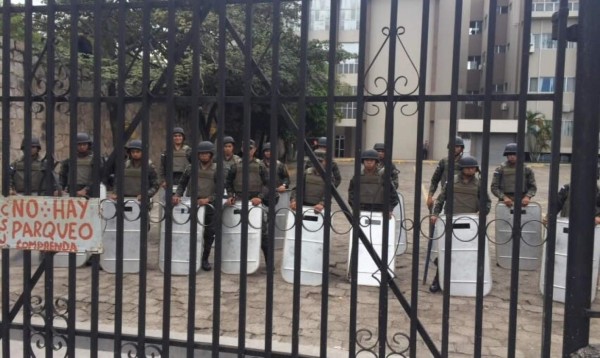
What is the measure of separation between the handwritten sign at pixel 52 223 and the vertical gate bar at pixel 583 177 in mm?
2507

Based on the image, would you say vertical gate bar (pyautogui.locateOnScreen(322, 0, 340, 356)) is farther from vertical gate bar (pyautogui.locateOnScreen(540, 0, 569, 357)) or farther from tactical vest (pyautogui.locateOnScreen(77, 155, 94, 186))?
tactical vest (pyautogui.locateOnScreen(77, 155, 94, 186))

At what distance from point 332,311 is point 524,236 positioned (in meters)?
3.05

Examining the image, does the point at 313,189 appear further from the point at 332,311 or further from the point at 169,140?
the point at 169,140

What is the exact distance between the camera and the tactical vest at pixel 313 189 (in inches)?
261

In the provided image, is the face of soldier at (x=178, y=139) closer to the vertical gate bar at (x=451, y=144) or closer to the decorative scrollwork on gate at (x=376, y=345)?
the decorative scrollwork on gate at (x=376, y=345)

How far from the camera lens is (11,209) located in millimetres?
3123

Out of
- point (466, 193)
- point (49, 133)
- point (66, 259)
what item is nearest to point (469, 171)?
point (466, 193)

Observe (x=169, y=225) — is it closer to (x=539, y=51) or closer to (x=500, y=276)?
(x=500, y=276)

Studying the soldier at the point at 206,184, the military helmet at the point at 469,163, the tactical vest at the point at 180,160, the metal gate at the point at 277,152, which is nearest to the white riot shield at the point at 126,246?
the soldier at the point at 206,184

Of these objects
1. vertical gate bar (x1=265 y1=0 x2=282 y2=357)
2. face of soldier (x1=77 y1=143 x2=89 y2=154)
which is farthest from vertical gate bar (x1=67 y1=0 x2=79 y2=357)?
face of soldier (x1=77 y1=143 x2=89 y2=154)

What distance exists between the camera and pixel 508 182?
722cm

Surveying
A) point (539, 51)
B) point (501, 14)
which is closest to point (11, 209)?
point (539, 51)

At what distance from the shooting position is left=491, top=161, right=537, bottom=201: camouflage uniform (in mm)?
7109

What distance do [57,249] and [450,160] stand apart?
226 centimetres
